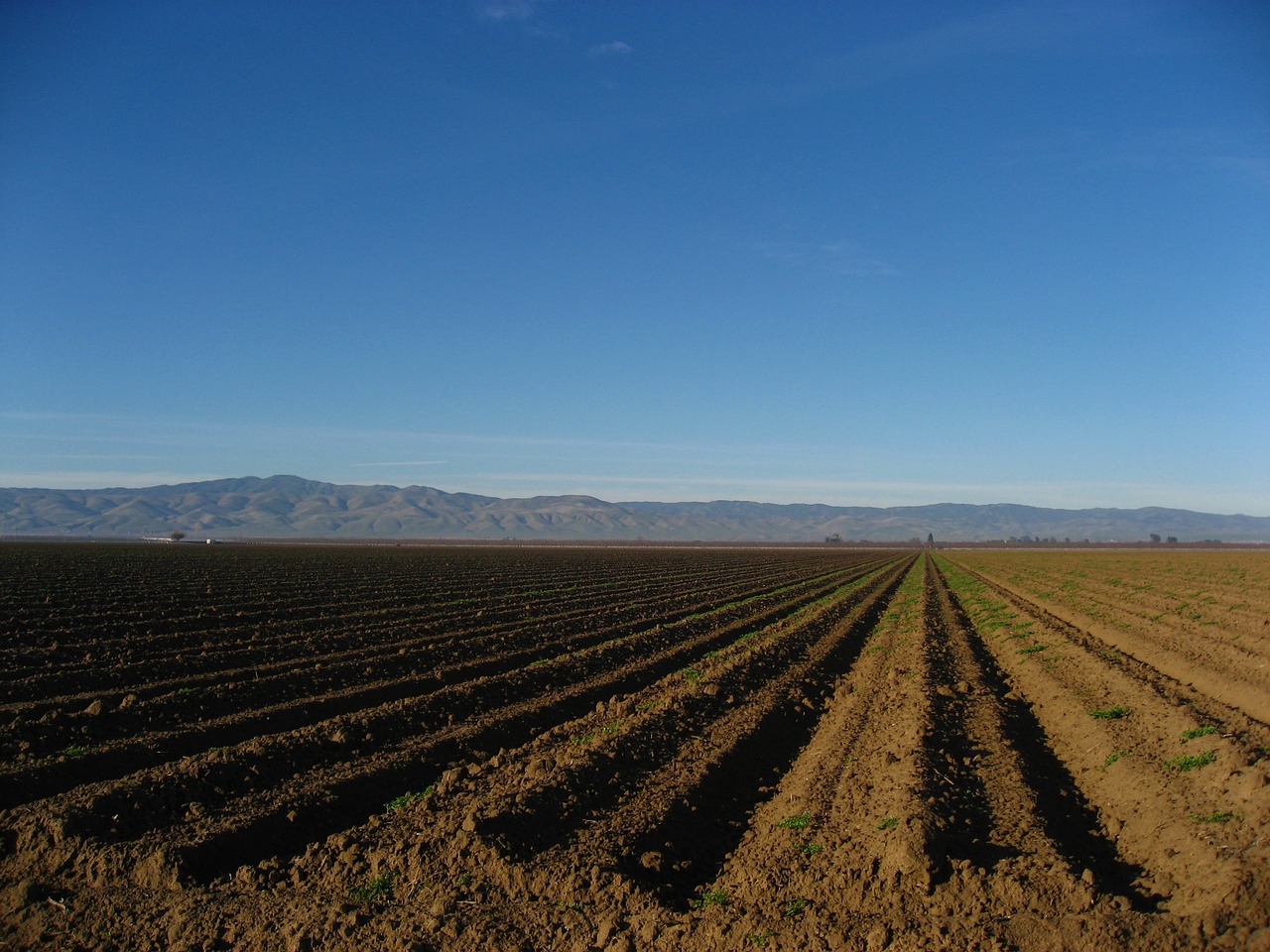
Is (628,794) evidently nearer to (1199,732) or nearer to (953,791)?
(953,791)

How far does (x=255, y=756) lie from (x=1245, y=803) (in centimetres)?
841

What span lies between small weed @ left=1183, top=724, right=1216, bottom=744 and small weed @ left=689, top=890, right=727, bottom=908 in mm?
5841

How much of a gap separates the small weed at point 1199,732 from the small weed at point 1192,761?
2.09ft

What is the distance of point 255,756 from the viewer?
8.27 meters

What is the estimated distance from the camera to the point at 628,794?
742 centimetres

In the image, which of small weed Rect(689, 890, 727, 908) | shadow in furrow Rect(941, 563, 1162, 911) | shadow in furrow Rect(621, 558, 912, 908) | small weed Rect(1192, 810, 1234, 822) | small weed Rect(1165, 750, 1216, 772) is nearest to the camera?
small weed Rect(689, 890, 727, 908)

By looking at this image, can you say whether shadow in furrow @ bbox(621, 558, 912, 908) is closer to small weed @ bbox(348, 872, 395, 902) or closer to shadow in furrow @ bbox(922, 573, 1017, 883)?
shadow in furrow @ bbox(922, 573, 1017, 883)

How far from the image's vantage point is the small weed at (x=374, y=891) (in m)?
5.56

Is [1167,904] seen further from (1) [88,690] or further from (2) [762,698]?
(1) [88,690]

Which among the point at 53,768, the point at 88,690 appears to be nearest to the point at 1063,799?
the point at 53,768

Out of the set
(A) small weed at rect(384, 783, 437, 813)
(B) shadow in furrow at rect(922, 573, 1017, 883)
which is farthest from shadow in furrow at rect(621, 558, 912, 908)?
(A) small weed at rect(384, 783, 437, 813)

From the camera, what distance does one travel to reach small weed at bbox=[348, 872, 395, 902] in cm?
556

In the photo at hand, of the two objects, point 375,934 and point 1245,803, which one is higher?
point 1245,803

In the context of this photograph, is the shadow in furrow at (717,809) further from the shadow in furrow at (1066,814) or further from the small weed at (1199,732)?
the small weed at (1199,732)
